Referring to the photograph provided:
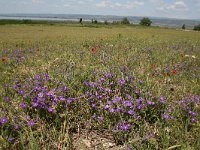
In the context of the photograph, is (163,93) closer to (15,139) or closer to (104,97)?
(104,97)

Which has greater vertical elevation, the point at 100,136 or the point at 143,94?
the point at 143,94

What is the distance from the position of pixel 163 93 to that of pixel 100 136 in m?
1.55

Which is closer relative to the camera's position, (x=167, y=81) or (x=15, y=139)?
(x=15, y=139)

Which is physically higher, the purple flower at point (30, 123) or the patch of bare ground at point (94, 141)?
the purple flower at point (30, 123)

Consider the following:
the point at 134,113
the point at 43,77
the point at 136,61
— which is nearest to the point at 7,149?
the point at 134,113

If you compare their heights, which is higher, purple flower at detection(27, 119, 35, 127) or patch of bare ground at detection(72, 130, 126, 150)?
purple flower at detection(27, 119, 35, 127)

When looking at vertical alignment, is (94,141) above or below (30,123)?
below

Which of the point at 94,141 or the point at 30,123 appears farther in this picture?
the point at 94,141

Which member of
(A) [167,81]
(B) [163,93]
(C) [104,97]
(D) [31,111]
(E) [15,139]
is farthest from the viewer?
(A) [167,81]

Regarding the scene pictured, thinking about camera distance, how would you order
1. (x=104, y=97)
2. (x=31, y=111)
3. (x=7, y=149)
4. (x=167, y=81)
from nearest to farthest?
(x=7, y=149) < (x=31, y=111) < (x=104, y=97) < (x=167, y=81)

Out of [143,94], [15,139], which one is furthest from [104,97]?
[15,139]

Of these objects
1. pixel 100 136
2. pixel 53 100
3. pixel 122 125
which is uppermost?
pixel 53 100

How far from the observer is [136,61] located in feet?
23.0

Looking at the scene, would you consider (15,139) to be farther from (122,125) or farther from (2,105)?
(122,125)
